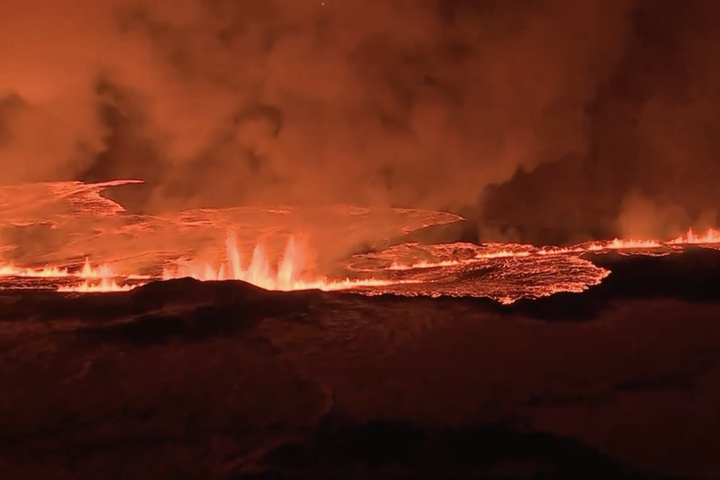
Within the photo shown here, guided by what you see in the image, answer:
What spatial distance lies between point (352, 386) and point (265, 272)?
191 inches

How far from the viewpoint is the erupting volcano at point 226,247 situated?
8.86 m

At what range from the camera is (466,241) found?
11.3 metres

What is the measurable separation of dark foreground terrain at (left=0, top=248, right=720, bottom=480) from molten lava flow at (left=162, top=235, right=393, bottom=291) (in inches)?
68.5

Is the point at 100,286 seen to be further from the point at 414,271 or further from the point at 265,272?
the point at 414,271

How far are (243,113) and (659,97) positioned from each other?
911 centimetres

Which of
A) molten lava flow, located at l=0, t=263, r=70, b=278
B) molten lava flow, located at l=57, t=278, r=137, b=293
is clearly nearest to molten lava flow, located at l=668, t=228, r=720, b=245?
molten lava flow, located at l=57, t=278, r=137, b=293

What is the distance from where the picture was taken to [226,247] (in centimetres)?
1066

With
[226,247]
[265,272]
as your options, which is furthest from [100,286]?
[226,247]

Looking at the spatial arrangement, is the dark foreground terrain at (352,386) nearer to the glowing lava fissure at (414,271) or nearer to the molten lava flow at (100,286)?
the glowing lava fissure at (414,271)

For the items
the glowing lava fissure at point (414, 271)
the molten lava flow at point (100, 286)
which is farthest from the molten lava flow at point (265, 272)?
the molten lava flow at point (100, 286)

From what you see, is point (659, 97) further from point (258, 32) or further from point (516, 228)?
point (258, 32)

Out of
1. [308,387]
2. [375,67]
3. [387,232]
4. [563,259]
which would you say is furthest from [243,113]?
[308,387]

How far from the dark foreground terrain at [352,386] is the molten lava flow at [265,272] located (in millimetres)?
1739

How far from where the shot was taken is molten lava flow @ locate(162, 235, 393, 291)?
25.4 ft
